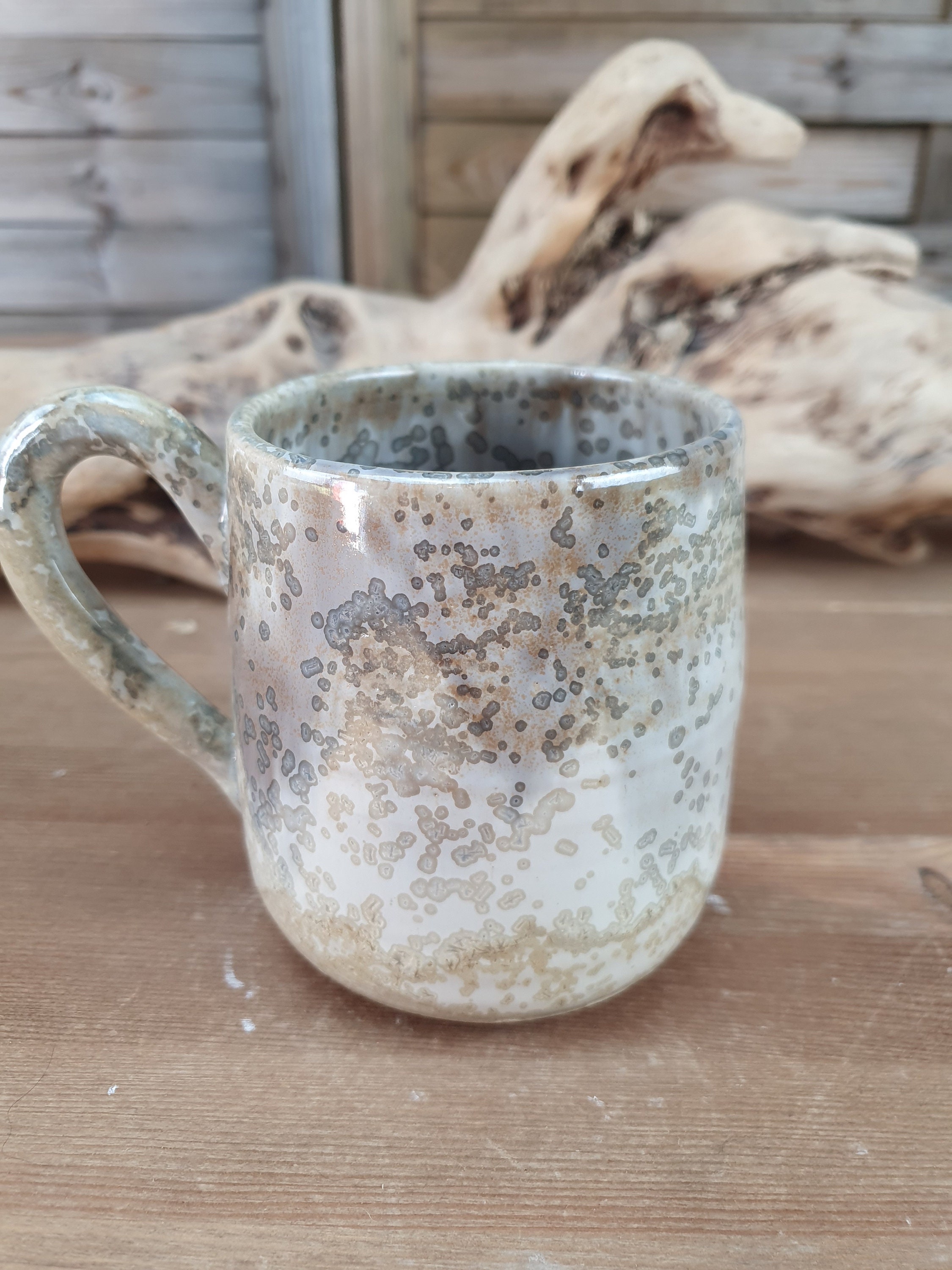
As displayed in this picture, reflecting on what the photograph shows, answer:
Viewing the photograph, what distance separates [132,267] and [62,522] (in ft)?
4.14

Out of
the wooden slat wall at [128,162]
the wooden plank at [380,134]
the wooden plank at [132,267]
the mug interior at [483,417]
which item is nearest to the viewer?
the mug interior at [483,417]

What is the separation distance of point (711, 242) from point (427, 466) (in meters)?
0.47

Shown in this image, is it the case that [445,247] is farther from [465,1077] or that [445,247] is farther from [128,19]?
[465,1077]

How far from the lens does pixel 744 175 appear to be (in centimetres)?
146

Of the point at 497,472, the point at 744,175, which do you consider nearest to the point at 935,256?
the point at 744,175

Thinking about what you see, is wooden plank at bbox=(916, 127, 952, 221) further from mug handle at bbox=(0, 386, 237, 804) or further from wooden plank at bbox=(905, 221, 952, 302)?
mug handle at bbox=(0, 386, 237, 804)

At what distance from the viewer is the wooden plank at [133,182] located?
1.45 meters

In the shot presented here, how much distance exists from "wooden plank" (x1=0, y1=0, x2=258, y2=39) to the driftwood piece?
2.19ft

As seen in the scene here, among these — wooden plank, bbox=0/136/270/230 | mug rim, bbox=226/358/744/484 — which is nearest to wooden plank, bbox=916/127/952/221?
wooden plank, bbox=0/136/270/230

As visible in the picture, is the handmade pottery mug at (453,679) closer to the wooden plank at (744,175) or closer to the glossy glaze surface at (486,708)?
the glossy glaze surface at (486,708)

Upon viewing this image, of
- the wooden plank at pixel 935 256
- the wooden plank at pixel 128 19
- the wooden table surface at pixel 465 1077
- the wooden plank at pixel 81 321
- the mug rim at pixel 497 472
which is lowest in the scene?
the wooden plank at pixel 81 321

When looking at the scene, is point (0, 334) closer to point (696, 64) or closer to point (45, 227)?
point (45, 227)

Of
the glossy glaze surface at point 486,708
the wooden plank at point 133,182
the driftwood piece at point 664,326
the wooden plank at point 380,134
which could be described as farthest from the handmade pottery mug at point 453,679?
the wooden plank at point 133,182

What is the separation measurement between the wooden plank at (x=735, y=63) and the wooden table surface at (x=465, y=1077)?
1111 millimetres
